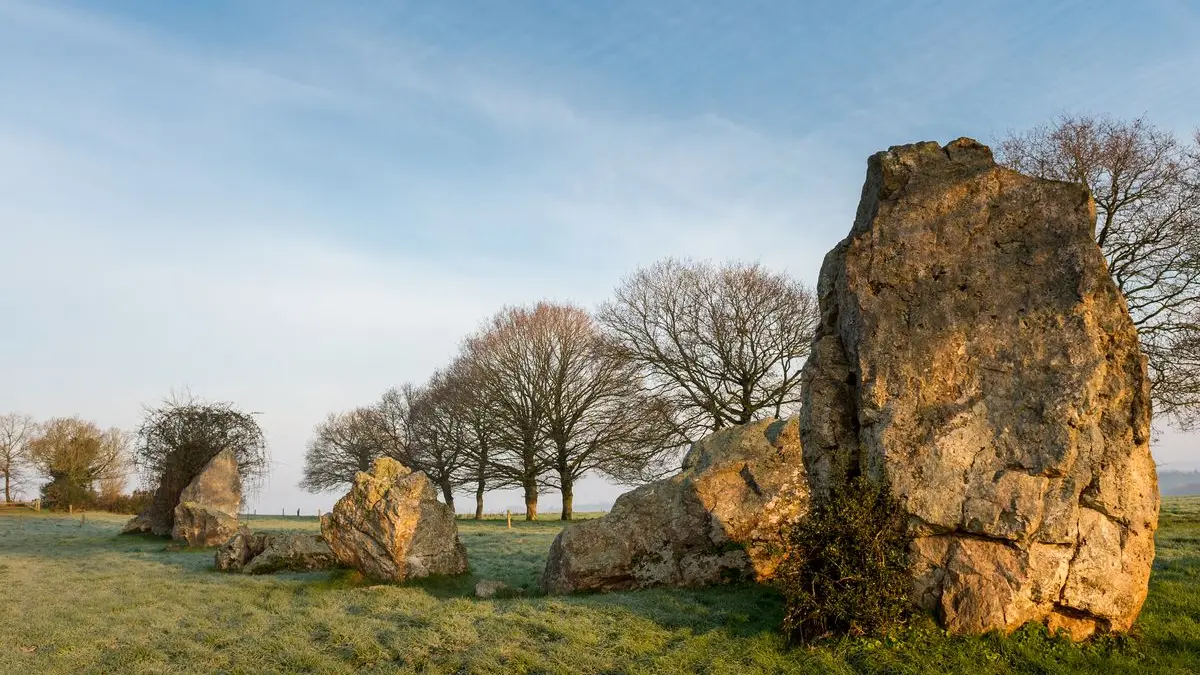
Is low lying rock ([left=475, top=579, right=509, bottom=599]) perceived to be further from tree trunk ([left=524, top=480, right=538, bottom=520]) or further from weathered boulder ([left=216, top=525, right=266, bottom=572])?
tree trunk ([left=524, top=480, right=538, bottom=520])

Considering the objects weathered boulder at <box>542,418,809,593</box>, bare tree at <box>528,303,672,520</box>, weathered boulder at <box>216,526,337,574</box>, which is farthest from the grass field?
bare tree at <box>528,303,672,520</box>

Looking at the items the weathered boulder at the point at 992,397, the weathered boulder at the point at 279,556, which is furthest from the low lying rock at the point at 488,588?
the weathered boulder at the point at 992,397

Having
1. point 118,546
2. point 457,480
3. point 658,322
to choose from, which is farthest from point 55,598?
point 457,480

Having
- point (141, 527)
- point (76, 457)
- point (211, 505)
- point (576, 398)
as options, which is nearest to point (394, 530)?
point (211, 505)

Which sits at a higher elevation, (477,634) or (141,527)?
(141,527)

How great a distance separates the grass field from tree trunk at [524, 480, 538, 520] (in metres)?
24.8

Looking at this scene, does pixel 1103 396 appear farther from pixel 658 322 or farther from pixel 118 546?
pixel 118 546

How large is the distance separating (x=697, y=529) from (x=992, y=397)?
6.35 metres

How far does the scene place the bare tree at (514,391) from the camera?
38.8 m

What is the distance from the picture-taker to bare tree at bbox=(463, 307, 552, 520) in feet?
127

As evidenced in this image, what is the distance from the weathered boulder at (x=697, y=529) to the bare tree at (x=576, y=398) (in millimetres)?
22080

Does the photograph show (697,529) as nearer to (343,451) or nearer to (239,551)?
(239,551)

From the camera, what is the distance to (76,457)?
50812mm

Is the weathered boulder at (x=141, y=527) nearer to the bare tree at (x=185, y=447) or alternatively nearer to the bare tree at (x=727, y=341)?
the bare tree at (x=185, y=447)
